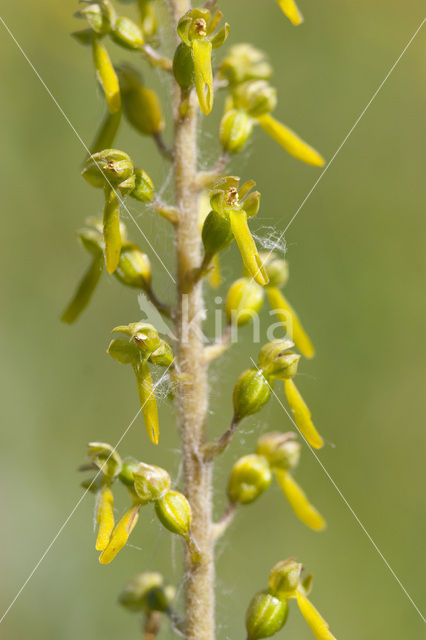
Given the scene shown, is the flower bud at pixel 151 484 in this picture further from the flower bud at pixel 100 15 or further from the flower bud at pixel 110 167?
the flower bud at pixel 100 15

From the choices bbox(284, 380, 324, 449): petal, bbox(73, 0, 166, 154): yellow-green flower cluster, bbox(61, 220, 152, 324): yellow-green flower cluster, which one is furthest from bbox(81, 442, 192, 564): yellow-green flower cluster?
bbox(73, 0, 166, 154): yellow-green flower cluster

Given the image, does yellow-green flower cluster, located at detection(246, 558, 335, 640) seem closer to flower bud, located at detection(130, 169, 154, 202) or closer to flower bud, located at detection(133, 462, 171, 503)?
flower bud, located at detection(133, 462, 171, 503)

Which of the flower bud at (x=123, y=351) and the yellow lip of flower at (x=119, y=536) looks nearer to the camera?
the yellow lip of flower at (x=119, y=536)

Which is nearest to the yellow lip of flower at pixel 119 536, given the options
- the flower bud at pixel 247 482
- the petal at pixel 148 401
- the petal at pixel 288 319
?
the petal at pixel 148 401

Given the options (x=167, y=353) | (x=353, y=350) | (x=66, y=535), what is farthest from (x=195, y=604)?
(x=353, y=350)

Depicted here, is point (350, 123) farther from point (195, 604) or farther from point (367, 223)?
point (195, 604)

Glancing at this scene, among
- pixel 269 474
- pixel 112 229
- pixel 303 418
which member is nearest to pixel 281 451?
pixel 269 474

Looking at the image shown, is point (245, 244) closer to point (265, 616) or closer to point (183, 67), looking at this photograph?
point (183, 67)
